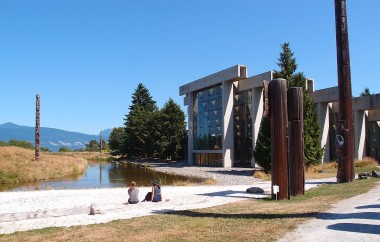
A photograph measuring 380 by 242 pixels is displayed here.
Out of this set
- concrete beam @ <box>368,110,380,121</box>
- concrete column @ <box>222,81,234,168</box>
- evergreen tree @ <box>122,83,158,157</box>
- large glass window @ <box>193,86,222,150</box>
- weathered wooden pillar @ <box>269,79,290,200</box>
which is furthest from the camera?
evergreen tree @ <box>122,83,158,157</box>

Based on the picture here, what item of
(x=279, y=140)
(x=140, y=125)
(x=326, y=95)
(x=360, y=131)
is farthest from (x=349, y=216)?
(x=140, y=125)

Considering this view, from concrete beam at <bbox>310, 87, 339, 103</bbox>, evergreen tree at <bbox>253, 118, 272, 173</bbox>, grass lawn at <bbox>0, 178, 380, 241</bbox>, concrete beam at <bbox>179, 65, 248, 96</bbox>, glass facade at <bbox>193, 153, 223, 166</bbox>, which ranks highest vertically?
concrete beam at <bbox>179, 65, 248, 96</bbox>

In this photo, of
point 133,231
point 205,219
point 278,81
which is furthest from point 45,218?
point 278,81

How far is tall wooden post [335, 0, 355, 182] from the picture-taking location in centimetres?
2034

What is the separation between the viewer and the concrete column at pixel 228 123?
149 feet

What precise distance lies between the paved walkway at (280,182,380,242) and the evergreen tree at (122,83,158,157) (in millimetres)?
54796

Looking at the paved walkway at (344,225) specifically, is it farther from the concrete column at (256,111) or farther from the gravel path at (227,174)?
the concrete column at (256,111)

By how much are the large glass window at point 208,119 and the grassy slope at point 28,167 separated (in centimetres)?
1584

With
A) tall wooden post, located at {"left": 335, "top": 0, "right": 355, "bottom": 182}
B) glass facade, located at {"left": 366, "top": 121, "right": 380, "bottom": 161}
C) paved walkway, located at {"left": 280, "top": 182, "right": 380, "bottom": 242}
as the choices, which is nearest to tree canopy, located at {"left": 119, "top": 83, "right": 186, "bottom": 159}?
glass facade, located at {"left": 366, "top": 121, "right": 380, "bottom": 161}

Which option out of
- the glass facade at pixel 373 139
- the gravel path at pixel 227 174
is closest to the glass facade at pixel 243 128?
the gravel path at pixel 227 174

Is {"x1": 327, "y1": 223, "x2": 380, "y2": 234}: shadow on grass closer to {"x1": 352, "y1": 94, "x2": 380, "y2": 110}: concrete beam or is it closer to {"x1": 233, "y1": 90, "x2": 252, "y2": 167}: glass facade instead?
{"x1": 352, "y1": 94, "x2": 380, "y2": 110}: concrete beam

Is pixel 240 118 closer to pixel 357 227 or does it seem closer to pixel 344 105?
pixel 344 105

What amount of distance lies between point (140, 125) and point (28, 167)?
34017 mm

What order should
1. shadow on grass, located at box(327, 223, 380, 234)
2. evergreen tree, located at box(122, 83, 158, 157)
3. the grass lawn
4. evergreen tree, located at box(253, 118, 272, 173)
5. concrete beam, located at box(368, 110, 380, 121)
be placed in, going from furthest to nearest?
evergreen tree, located at box(122, 83, 158, 157), concrete beam, located at box(368, 110, 380, 121), evergreen tree, located at box(253, 118, 272, 173), the grass lawn, shadow on grass, located at box(327, 223, 380, 234)
